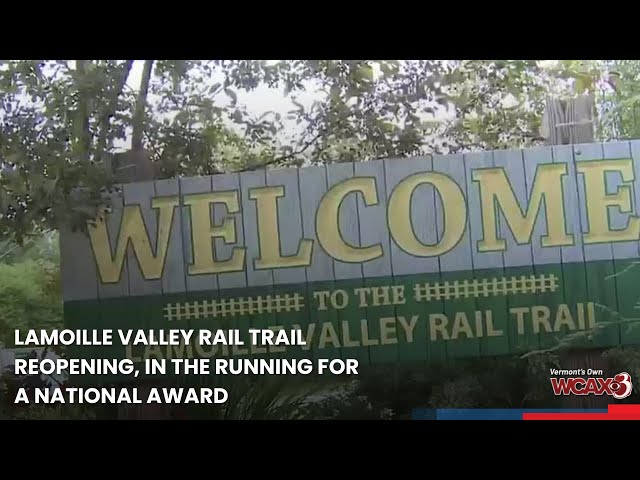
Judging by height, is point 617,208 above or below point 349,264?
above

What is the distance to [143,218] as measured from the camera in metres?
3.31

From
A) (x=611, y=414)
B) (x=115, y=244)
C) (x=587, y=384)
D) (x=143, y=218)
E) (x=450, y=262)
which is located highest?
(x=143, y=218)

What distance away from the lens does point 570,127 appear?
328 cm

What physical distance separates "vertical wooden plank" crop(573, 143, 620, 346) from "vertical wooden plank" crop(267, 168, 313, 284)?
1393 millimetres

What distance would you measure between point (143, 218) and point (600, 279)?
89.9 inches

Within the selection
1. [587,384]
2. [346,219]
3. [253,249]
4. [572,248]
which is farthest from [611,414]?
[253,249]

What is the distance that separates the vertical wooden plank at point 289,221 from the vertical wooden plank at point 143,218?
60cm

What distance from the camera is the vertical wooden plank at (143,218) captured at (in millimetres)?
3311

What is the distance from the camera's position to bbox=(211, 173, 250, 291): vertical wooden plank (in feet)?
10.8

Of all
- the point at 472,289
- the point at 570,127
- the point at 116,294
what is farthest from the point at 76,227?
the point at 570,127

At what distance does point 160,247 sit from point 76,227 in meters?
0.44

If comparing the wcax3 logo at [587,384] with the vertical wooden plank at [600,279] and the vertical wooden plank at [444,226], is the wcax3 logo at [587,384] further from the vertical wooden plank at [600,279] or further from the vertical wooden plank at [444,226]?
the vertical wooden plank at [444,226]

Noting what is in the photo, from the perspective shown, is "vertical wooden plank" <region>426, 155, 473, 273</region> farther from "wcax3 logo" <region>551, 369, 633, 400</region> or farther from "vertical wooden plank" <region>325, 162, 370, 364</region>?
"wcax3 logo" <region>551, 369, 633, 400</region>

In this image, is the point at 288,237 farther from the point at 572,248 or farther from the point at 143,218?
the point at 572,248
